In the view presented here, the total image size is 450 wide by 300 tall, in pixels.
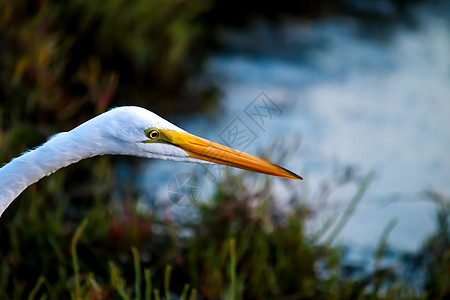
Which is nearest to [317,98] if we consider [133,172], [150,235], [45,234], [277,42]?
[277,42]

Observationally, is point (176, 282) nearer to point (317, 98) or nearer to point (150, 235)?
point (150, 235)

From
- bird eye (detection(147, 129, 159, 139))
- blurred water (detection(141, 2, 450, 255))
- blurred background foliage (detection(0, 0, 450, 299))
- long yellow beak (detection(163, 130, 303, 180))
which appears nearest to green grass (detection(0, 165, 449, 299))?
blurred background foliage (detection(0, 0, 450, 299))

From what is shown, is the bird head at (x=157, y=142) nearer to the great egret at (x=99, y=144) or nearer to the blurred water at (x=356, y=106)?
the great egret at (x=99, y=144)

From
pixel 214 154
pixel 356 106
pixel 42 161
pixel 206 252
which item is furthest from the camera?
pixel 356 106

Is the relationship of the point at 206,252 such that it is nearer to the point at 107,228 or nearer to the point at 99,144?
the point at 107,228

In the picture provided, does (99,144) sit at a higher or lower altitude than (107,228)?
higher

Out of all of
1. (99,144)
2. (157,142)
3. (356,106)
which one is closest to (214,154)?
(157,142)

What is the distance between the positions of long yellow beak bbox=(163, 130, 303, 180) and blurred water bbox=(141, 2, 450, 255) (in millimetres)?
1494

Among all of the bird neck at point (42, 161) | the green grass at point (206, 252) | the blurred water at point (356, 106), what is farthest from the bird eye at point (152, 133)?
the blurred water at point (356, 106)

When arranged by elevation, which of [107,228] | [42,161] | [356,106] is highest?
[356,106]

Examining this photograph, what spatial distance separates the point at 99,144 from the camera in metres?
1.58

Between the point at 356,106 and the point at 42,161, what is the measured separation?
11.8 feet

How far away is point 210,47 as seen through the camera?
17.9 ft

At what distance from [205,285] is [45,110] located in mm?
1619
